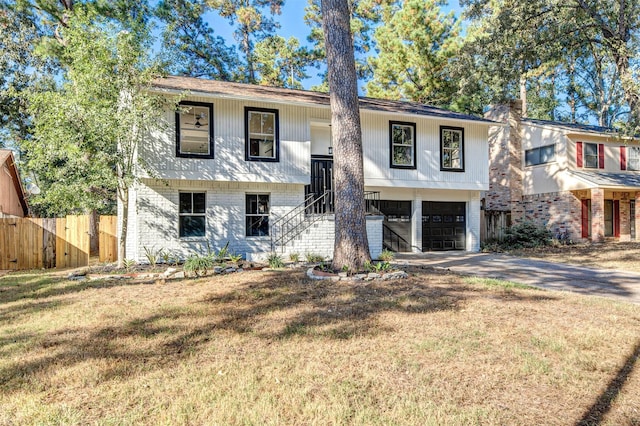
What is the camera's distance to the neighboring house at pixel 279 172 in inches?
431

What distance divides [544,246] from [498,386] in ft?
49.6

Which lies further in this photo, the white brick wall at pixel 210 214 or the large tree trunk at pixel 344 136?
the white brick wall at pixel 210 214

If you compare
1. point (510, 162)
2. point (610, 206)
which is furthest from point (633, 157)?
point (510, 162)

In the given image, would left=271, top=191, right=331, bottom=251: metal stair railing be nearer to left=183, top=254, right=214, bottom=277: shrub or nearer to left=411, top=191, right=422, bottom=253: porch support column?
left=183, top=254, right=214, bottom=277: shrub

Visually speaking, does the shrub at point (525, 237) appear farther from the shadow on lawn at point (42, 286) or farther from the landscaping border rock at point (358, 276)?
the shadow on lawn at point (42, 286)

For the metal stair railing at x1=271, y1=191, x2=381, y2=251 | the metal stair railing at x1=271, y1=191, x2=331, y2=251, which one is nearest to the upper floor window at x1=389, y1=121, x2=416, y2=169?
the metal stair railing at x1=271, y1=191, x2=381, y2=251

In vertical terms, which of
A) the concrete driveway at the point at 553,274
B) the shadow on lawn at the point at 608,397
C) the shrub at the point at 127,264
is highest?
the shrub at the point at 127,264

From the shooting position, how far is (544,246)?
1605 cm

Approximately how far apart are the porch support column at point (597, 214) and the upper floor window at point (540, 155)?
7.99 ft

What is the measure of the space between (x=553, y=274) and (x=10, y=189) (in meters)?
23.2

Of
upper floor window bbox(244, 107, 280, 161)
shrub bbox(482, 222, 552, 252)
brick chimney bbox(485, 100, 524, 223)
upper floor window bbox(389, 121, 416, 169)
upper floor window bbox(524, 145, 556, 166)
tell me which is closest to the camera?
upper floor window bbox(244, 107, 280, 161)

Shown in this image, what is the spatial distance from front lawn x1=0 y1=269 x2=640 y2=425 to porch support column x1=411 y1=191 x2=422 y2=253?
8.26 metres

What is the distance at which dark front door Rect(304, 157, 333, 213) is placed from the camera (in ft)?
42.5

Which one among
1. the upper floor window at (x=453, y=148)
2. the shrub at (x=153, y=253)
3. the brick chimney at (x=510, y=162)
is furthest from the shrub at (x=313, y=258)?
the brick chimney at (x=510, y=162)
